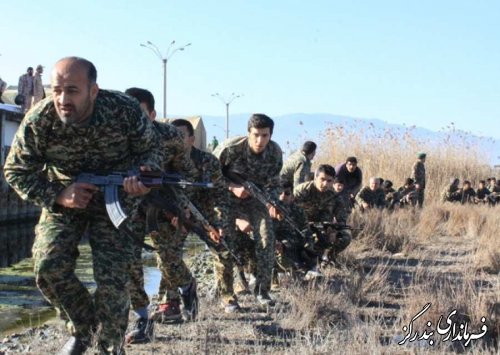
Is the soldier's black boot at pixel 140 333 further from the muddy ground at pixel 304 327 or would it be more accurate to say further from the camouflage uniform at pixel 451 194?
the camouflage uniform at pixel 451 194

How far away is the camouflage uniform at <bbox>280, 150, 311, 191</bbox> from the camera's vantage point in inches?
393

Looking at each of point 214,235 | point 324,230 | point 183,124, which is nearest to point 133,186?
point 214,235

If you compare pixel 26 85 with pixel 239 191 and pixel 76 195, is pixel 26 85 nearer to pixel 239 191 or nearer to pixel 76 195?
pixel 239 191

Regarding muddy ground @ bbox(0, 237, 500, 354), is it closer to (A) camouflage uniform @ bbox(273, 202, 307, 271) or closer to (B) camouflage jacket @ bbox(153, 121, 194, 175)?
(A) camouflage uniform @ bbox(273, 202, 307, 271)

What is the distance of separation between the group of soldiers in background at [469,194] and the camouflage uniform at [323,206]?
426 inches

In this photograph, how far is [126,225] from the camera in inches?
148

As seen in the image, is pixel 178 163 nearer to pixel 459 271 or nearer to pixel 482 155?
pixel 459 271

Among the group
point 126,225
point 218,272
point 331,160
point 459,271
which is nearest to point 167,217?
point 218,272

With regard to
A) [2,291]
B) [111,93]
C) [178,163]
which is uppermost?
[111,93]

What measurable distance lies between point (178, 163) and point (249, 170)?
1028 millimetres

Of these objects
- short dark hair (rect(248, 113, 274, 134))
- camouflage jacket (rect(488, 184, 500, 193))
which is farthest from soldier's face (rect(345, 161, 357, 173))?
camouflage jacket (rect(488, 184, 500, 193))

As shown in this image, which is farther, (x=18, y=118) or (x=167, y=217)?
(x=18, y=118)

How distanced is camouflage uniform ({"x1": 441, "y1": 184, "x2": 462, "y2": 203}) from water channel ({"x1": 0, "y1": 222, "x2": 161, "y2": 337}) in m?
9.40

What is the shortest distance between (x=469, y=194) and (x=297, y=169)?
10.4 metres
